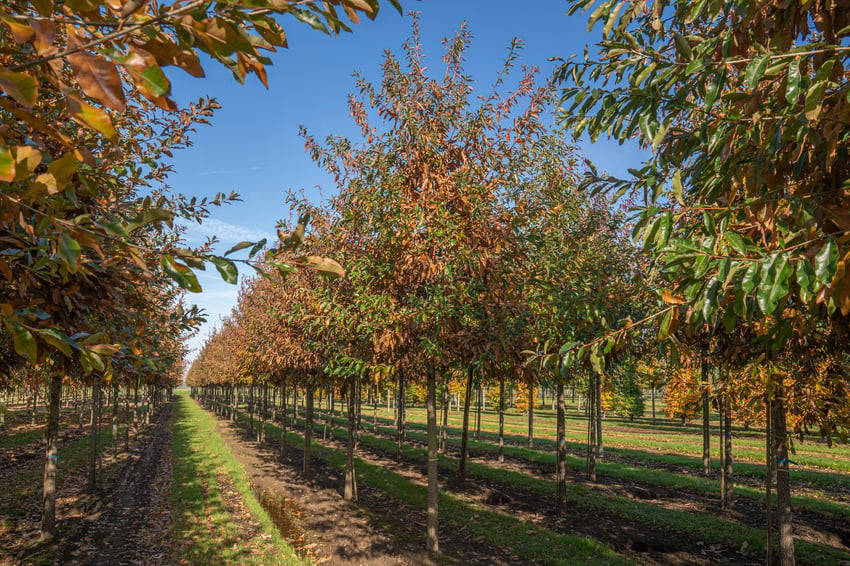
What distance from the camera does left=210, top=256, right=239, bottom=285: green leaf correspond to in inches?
60.7

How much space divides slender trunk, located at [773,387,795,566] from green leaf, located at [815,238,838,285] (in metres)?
6.32

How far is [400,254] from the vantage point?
7566mm

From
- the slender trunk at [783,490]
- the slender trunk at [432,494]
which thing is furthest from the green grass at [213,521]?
the slender trunk at [783,490]

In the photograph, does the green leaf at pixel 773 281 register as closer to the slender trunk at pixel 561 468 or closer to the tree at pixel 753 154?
the tree at pixel 753 154

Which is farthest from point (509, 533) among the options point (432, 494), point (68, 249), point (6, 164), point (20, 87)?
point (20, 87)

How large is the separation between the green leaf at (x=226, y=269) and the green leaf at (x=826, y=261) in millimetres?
2285

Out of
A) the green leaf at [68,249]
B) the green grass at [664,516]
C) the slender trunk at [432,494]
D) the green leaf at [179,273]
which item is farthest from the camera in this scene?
the green grass at [664,516]

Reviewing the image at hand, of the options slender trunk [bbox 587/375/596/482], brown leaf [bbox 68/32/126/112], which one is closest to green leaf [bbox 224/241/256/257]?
brown leaf [bbox 68/32/126/112]

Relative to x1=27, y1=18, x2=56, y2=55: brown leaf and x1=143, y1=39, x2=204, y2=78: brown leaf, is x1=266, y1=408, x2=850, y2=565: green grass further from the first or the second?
x1=27, y1=18, x2=56, y2=55: brown leaf

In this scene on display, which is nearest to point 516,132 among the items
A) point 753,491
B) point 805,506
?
point 805,506

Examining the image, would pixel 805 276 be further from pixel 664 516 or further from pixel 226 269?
pixel 664 516

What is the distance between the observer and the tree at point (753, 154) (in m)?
2.09

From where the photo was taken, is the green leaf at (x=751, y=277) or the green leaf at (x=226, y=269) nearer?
the green leaf at (x=226, y=269)

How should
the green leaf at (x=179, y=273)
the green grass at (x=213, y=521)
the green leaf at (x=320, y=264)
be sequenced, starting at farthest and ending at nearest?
the green grass at (x=213, y=521), the green leaf at (x=320, y=264), the green leaf at (x=179, y=273)
